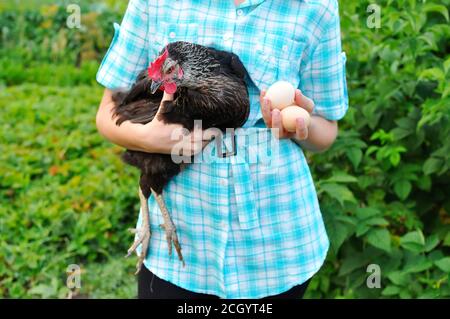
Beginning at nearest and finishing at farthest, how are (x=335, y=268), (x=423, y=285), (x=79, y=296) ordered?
(x=423, y=285), (x=335, y=268), (x=79, y=296)

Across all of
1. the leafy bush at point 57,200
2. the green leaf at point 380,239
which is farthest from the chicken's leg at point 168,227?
the leafy bush at point 57,200

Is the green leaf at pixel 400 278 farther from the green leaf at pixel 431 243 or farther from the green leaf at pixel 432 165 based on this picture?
the green leaf at pixel 432 165

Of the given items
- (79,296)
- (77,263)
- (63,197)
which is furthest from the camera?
(63,197)

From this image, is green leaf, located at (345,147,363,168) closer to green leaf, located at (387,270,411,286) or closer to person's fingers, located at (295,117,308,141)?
green leaf, located at (387,270,411,286)

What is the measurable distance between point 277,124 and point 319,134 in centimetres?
24

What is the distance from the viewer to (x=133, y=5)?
1645 millimetres

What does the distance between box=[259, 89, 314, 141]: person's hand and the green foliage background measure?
2.69 ft

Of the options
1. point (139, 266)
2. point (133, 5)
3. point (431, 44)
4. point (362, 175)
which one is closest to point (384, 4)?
point (431, 44)

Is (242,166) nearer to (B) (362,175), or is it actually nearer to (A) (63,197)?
(B) (362,175)

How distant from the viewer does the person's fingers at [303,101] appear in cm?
156

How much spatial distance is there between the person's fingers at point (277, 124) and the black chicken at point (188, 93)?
8 centimetres

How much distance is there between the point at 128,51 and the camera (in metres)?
1.68

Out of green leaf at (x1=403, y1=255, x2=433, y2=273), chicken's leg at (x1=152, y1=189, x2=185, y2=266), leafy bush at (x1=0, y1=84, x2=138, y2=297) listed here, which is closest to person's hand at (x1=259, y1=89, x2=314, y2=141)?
chicken's leg at (x1=152, y1=189, x2=185, y2=266)

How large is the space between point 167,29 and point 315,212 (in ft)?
2.10
